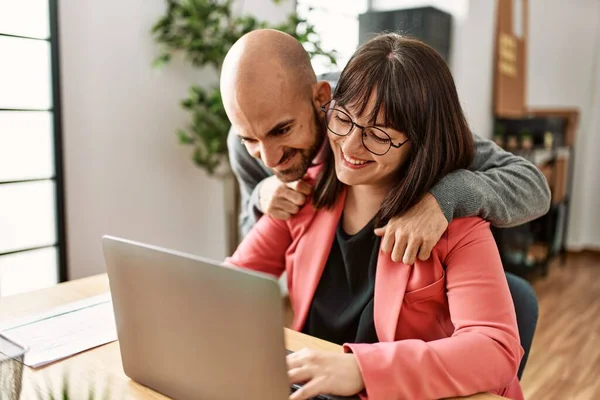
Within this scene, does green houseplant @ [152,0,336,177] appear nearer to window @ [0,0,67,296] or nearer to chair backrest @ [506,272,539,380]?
window @ [0,0,67,296]

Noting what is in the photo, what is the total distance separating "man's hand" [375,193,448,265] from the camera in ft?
2.98

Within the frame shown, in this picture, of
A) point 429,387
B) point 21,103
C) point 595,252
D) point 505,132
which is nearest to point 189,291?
point 429,387

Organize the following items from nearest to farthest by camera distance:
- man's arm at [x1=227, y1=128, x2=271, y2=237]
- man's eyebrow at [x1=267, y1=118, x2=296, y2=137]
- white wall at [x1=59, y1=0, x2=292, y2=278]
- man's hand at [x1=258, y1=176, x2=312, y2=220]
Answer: man's eyebrow at [x1=267, y1=118, x2=296, y2=137] < man's hand at [x1=258, y1=176, x2=312, y2=220] < man's arm at [x1=227, y1=128, x2=271, y2=237] < white wall at [x1=59, y1=0, x2=292, y2=278]

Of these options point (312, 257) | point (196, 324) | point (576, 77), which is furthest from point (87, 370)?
point (576, 77)

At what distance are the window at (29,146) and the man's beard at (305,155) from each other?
1349 millimetres

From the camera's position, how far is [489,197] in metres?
0.99

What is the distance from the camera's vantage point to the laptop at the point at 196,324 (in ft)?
2.03

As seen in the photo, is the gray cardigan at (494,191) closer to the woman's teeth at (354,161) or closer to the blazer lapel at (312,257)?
the woman's teeth at (354,161)

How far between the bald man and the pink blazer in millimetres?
40

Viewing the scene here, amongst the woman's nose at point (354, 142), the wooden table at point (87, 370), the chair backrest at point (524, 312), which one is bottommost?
the wooden table at point (87, 370)

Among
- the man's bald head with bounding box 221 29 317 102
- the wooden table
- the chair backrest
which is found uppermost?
the man's bald head with bounding box 221 29 317 102

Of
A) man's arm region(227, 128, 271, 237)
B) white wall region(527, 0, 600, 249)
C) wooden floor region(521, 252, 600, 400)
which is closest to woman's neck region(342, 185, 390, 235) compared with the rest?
man's arm region(227, 128, 271, 237)

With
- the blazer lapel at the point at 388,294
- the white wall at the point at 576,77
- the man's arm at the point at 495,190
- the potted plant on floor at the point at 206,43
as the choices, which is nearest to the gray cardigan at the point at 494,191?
the man's arm at the point at 495,190

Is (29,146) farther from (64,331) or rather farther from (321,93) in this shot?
(321,93)
